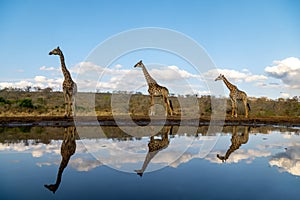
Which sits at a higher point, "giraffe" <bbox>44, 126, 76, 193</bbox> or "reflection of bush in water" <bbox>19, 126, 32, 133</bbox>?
"reflection of bush in water" <bbox>19, 126, 32, 133</bbox>

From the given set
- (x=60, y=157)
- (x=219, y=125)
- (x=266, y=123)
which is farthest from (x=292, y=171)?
(x=266, y=123)

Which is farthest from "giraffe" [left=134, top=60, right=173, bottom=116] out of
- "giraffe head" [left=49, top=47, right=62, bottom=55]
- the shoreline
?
"giraffe head" [left=49, top=47, right=62, bottom=55]

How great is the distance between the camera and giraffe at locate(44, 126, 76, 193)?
4828 millimetres

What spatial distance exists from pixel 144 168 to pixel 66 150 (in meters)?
2.64

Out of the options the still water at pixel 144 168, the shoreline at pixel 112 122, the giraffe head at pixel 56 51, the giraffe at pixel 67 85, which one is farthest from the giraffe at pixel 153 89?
the still water at pixel 144 168

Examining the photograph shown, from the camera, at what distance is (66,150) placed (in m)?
7.85

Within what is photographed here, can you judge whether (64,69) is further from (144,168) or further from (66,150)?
(144,168)

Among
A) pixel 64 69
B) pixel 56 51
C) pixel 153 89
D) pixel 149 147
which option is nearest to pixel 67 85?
pixel 64 69

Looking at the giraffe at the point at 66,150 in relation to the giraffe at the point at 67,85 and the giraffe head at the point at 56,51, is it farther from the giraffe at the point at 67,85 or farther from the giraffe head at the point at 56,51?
the giraffe head at the point at 56,51

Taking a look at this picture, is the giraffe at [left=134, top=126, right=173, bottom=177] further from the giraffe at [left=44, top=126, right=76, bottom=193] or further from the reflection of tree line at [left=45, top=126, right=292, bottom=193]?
the giraffe at [left=44, top=126, right=76, bottom=193]

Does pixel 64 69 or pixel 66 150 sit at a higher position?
pixel 64 69

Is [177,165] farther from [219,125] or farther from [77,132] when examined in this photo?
[219,125]

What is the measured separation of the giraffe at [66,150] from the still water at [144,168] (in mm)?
15

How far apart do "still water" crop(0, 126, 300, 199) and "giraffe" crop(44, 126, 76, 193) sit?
0.05 feet
